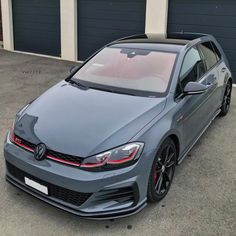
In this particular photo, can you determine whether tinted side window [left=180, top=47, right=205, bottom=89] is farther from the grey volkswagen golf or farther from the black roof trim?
the black roof trim

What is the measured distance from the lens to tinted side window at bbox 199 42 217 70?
4.89 meters

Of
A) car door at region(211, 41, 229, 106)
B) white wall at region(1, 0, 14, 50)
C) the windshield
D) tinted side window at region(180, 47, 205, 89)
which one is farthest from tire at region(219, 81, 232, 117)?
white wall at region(1, 0, 14, 50)

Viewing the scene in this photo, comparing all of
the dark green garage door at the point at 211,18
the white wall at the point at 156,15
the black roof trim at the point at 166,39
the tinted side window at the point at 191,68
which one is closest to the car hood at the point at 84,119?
the tinted side window at the point at 191,68

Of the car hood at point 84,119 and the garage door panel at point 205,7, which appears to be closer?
the car hood at point 84,119

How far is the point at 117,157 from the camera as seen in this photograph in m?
2.99

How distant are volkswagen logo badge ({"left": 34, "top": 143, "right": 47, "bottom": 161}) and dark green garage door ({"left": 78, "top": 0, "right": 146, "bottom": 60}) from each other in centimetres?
730

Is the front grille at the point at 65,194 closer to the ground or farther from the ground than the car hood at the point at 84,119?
closer to the ground

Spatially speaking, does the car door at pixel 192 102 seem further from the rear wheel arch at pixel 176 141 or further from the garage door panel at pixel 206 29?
the garage door panel at pixel 206 29

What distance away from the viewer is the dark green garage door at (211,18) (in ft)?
27.1

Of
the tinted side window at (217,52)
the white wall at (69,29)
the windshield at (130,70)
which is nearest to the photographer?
the windshield at (130,70)

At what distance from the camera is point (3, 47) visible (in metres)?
13.4

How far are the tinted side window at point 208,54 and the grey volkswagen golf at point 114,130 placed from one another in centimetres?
23

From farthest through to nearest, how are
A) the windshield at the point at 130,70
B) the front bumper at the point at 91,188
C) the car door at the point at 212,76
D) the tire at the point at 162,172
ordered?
the car door at the point at 212,76, the windshield at the point at 130,70, the tire at the point at 162,172, the front bumper at the point at 91,188

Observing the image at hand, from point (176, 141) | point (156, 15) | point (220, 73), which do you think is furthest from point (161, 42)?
point (156, 15)
